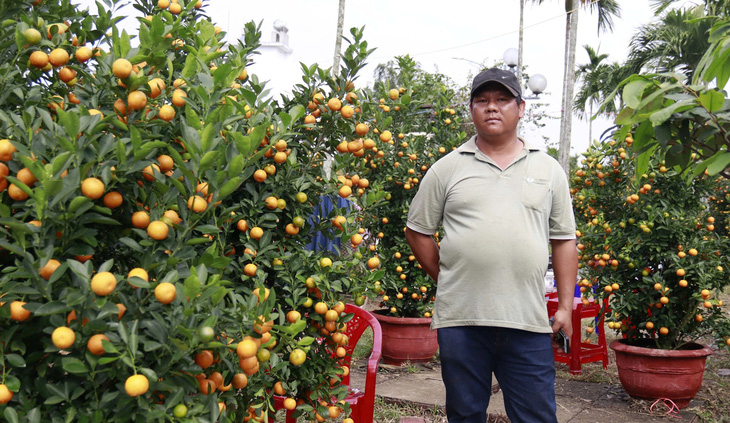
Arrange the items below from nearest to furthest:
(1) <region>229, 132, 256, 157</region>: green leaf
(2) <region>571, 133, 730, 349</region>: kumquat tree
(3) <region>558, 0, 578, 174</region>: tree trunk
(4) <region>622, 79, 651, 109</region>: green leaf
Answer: (1) <region>229, 132, 256, 157</region>: green leaf → (4) <region>622, 79, 651, 109</region>: green leaf → (2) <region>571, 133, 730, 349</region>: kumquat tree → (3) <region>558, 0, 578, 174</region>: tree trunk

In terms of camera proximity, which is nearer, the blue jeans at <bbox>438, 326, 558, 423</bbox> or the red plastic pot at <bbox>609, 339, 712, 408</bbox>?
the blue jeans at <bbox>438, 326, 558, 423</bbox>

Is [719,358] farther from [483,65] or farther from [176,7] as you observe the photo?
[483,65]

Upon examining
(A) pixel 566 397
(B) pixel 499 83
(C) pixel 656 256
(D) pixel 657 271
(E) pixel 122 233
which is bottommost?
(A) pixel 566 397

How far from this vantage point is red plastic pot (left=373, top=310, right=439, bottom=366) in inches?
215

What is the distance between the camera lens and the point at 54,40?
5.40 feet

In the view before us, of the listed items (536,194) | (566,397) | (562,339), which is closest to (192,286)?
(536,194)

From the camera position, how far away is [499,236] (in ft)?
7.97

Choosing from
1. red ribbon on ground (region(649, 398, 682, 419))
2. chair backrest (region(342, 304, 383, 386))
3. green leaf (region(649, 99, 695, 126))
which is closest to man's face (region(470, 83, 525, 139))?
green leaf (region(649, 99, 695, 126))

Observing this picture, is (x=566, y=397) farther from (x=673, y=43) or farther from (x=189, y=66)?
(x=673, y=43)

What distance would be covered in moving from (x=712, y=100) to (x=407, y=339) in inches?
161

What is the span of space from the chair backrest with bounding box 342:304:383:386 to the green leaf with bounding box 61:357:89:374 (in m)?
1.88

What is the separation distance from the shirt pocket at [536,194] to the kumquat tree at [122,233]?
1.02m

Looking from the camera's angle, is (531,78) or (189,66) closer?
(189,66)

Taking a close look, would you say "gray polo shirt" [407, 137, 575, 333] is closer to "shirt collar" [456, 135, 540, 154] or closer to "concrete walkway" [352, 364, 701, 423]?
"shirt collar" [456, 135, 540, 154]
